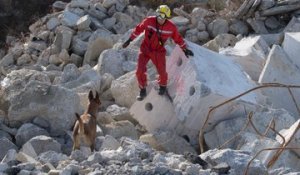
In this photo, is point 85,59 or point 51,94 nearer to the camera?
point 51,94

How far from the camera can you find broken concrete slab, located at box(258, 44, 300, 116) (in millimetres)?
10312

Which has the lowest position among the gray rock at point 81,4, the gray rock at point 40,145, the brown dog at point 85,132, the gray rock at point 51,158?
the gray rock at point 81,4

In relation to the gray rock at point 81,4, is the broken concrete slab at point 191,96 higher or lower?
higher

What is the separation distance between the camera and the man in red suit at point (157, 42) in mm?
9266

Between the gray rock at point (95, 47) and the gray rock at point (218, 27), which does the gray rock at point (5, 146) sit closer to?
the gray rock at point (95, 47)

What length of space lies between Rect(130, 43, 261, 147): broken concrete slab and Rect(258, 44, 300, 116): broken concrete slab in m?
0.64

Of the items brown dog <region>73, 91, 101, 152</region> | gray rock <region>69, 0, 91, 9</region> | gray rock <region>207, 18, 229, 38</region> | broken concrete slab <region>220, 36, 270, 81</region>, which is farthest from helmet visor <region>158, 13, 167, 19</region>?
gray rock <region>69, 0, 91, 9</region>

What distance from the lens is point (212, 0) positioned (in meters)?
15.9

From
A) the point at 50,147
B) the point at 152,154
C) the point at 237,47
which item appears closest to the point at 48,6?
the point at 237,47

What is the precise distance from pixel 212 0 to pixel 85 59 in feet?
14.2

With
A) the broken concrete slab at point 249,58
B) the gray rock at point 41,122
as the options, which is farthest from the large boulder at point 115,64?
the gray rock at point 41,122

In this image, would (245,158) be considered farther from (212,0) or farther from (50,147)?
(212,0)

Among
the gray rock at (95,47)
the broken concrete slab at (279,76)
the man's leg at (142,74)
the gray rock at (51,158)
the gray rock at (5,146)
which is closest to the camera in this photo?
the gray rock at (51,158)

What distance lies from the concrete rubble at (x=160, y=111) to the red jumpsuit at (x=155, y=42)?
204 mm
